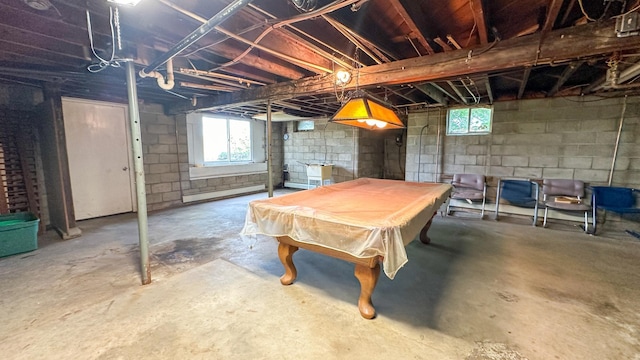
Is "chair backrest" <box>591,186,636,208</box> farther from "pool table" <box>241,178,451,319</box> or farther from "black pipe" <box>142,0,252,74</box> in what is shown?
"black pipe" <box>142,0,252,74</box>

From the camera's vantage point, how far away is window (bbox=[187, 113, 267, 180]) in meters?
5.86

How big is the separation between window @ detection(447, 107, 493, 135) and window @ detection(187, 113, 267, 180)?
476 centimetres

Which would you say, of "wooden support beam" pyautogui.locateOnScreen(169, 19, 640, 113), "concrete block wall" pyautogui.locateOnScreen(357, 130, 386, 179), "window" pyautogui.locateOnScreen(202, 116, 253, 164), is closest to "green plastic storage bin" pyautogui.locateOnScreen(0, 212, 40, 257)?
"window" pyautogui.locateOnScreen(202, 116, 253, 164)

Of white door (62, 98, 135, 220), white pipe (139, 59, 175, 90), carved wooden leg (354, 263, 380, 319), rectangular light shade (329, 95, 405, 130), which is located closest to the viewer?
carved wooden leg (354, 263, 380, 319)

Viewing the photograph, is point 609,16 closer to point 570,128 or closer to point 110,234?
point 570,128

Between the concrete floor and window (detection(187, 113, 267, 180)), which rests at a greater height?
window (detection(187, 113, 267, 180))

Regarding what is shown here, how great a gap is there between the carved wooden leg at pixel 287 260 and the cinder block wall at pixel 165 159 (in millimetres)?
3984

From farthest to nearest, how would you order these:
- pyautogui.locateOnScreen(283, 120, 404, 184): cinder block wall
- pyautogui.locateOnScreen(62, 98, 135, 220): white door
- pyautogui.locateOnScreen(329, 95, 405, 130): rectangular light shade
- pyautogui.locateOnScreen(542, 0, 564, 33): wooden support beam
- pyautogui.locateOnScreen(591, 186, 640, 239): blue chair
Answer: pyautogui.locateOnScreen(283, 120, 404, 184): cinder block wall, pyautogui.locateOnScreen(62, 98, 135, 220): white door, pyautogui.locateOnScreen(591, 186, 640, 239): blue chair, pyautogui.locateOnScreen(329, 95, 405, 130): rectangular light shade, pyautogui.locateOnScreen(542, 0, 564, 33): wooden support beam

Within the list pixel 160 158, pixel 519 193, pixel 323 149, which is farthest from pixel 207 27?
pixel 323 149

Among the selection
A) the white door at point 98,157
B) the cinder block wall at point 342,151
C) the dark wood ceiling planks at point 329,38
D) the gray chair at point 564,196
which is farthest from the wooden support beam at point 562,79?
the white door at point 98,157

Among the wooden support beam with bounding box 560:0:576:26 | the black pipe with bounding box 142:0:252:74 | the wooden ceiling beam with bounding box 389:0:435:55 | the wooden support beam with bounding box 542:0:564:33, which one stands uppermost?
the wooden support beam with bounding box 560:0:576:26

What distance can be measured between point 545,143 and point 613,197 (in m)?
1.11

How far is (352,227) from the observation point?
1713 millimetres

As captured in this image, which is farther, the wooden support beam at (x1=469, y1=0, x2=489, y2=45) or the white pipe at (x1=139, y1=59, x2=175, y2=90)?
the white pipe at (x1=139, y1=59, x2=175, y2=90)
